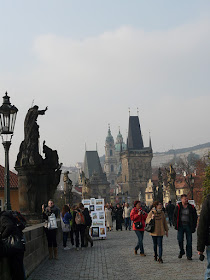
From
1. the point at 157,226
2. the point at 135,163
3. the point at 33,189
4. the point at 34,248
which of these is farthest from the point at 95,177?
the point at 34,248

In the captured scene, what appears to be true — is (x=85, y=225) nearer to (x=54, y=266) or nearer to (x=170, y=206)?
(x=54, y=266)

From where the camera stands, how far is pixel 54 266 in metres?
12.6

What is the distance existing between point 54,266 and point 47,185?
5571 mm

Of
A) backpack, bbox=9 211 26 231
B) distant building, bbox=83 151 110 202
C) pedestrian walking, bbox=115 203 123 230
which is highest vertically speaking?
distant building, bbox=83 151 110 202

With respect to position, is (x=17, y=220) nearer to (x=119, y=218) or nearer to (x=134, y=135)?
(x=119, y=218)

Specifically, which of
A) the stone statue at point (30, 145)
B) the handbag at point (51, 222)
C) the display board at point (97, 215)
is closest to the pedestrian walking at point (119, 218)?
the display board at point (97, 215)

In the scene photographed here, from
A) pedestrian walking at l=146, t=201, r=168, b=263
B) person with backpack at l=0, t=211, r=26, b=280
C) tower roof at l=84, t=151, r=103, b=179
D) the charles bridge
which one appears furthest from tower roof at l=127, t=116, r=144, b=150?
person with backpack at l=0, t=211, r=26, b=280

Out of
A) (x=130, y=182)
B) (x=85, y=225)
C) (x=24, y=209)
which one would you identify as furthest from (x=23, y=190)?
(x=130, y=182)

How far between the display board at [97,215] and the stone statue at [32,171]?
5515mm

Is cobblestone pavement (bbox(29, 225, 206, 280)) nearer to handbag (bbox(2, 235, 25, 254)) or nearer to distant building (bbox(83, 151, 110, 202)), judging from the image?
handbag (bbox(2, 235, 25, 254))

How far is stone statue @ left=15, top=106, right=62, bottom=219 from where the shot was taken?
679 inches

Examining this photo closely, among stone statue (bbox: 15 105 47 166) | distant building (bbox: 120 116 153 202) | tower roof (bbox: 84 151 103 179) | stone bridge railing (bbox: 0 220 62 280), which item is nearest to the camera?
stone bridge railing (bbox: 0 220 62 280)

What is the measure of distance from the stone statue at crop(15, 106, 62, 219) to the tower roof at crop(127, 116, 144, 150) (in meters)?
153

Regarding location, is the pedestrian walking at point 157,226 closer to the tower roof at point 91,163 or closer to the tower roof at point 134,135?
the tower roof at point 134,135
